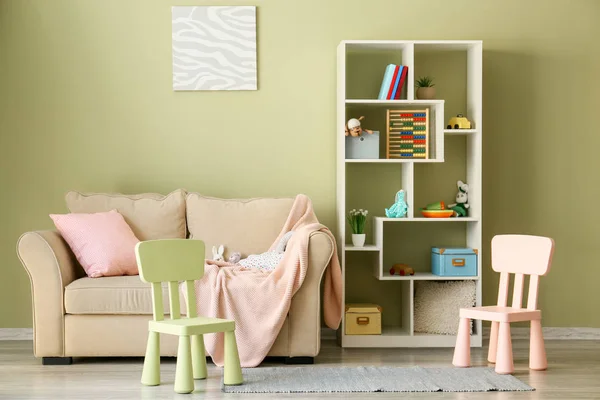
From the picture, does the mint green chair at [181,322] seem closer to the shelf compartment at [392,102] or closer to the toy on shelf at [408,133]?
the shelf compartment at [392,102]

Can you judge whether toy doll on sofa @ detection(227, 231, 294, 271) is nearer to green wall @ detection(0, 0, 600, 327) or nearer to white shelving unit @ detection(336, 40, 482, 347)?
white shelving unit @ detection(336, 40, 482, 347)

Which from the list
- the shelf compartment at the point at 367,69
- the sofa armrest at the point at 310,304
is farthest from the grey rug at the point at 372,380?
the shelf compartment at the point at 367,69

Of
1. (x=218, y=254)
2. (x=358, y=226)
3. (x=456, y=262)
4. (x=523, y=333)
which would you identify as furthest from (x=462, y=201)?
(x=218, y=254)

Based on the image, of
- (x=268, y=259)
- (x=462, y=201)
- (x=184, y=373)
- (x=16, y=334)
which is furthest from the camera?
(x=16, y=334)

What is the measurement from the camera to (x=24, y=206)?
5.15 metres

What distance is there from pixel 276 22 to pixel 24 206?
1.92 m

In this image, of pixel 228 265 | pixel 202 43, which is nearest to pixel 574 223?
pixel 228 265

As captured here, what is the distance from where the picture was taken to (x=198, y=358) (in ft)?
12.7

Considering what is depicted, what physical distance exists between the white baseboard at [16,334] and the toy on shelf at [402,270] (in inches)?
88.2

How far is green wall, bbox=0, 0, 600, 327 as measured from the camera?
515cm

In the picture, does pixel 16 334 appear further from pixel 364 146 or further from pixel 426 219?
pixel 426 219

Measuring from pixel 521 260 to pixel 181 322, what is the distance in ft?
6.01

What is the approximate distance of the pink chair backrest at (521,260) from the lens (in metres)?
4.25

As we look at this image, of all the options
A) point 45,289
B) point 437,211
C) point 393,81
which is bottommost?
point 45,289
